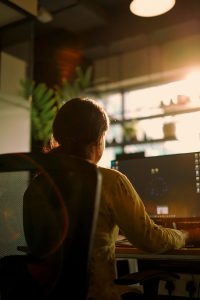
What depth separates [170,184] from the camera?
2.36 metres

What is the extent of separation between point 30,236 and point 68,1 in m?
4.35

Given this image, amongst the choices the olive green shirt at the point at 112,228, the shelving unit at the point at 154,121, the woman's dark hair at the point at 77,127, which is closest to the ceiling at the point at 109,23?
the shelving unit at the point at 154,121

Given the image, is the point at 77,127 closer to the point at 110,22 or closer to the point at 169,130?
the point at 169,130

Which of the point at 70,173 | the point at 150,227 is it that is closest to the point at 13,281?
the point at 70,173

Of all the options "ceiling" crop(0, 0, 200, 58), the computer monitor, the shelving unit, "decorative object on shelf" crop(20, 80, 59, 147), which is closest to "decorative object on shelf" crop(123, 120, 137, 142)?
the shelving unit

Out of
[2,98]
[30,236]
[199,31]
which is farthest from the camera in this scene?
[199,31]

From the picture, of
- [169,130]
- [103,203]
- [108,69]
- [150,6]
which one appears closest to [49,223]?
[103,203]

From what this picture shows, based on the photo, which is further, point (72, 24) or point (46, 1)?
point (72, 24)

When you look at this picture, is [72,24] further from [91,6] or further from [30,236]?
[30,236]

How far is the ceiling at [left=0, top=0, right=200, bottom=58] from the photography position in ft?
16.3

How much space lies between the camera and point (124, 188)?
1437 mm

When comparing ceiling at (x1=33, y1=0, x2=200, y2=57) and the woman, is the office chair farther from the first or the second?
ceiling at (x1=33, y1=0, x2=200, y2=57)

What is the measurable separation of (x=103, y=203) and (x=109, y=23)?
4.58m

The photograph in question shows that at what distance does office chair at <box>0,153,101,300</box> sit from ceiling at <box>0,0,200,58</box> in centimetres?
350
